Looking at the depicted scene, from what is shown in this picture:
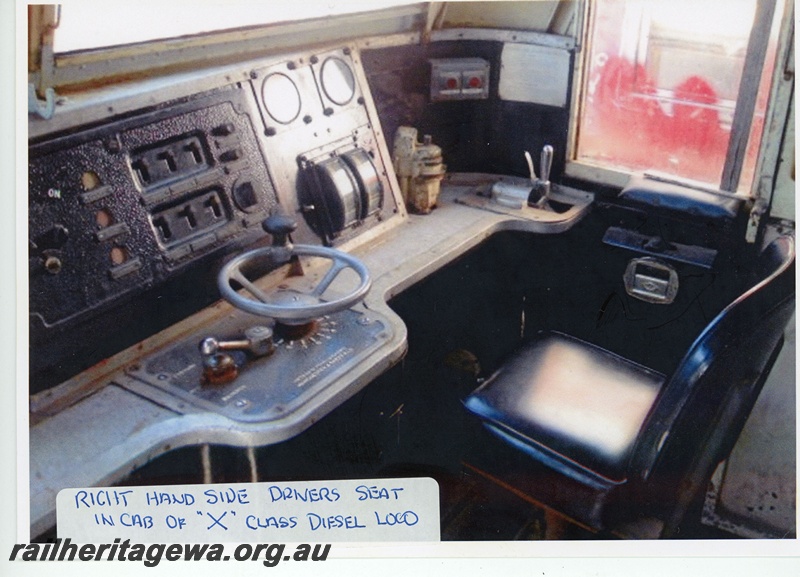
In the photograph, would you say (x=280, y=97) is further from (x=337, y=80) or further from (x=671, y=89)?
(x=671, y=89)

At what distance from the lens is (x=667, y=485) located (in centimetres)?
155

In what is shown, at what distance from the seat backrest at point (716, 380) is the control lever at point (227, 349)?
2.49 feet

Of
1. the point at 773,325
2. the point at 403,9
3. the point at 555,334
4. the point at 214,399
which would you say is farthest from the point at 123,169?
the point at 773,325

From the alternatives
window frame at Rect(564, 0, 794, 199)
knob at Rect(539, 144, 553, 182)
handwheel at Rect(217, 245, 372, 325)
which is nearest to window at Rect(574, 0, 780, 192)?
window frame at Rect(564, 0, 794, 199)

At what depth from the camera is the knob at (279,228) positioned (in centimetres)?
165

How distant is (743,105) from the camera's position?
6.31 feet

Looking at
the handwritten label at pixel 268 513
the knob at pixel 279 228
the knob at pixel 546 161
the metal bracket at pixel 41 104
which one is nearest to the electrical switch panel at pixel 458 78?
the knob at pixel 546 161

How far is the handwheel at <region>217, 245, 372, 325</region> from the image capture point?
1440 mm

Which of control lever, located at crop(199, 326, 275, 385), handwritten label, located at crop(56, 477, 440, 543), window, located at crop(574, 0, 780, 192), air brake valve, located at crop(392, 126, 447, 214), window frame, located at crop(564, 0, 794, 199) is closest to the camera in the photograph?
handwritten label, located at crop(56, 477, 440, 543)

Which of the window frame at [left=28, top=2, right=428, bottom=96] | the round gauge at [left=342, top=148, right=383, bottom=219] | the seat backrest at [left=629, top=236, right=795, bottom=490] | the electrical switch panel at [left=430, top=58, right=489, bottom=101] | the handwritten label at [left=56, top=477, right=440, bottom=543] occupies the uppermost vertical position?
the window frame at [left=28, top=2, right=428, bottom=96]

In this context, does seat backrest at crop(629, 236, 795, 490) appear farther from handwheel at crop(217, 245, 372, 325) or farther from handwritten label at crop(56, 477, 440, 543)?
handwheel at crop(217, 245, 372, 325)

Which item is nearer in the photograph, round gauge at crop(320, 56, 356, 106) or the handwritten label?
the handwritten label

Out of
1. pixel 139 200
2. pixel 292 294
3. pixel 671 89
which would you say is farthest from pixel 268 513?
pixel 671 89

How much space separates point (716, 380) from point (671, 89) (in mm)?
1347
